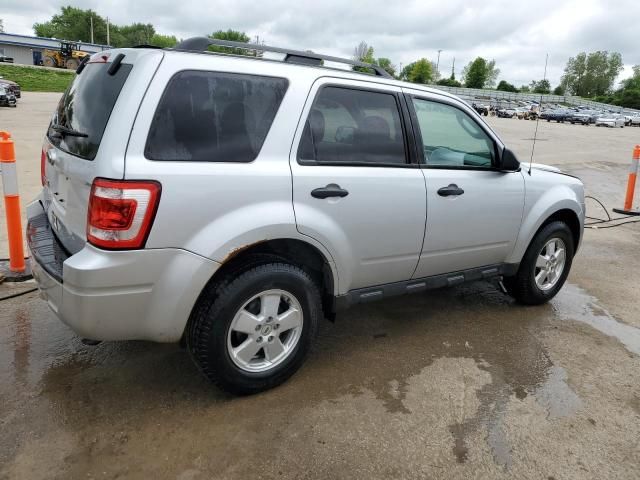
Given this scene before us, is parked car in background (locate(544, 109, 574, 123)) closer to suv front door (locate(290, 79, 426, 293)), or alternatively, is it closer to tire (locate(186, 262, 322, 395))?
suv front door (locate(290, 79, 426, 293))

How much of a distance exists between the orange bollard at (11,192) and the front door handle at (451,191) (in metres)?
3.30

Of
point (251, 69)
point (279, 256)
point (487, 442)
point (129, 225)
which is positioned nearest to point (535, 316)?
point (487, 442)

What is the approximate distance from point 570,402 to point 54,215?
10.6 ft

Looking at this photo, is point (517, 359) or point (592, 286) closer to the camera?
point (517, 359)

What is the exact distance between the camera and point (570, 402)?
10.7 ft

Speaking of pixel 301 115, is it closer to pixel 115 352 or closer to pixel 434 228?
pixel 434 228

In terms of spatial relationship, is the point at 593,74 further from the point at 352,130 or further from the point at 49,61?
the point at 352,130

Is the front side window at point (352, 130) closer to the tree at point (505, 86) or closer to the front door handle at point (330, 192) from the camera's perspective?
the front door handle at point (330, 192)

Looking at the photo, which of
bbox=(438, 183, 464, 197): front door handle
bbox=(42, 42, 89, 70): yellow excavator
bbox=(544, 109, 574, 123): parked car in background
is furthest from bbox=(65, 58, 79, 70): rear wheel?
bbox=(438, 183, 464, 197): front door handle

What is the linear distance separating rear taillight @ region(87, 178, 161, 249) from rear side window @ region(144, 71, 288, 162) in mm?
187

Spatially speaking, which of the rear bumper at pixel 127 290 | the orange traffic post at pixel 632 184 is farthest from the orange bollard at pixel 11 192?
the orange traffic post at pixel 632 184

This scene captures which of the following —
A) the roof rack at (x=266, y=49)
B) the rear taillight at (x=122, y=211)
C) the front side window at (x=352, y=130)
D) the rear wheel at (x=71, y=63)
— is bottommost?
the rear taillight at (x=122, y=211)

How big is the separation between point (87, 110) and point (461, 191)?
95.1 inches

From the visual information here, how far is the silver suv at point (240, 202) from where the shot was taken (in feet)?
8.41
